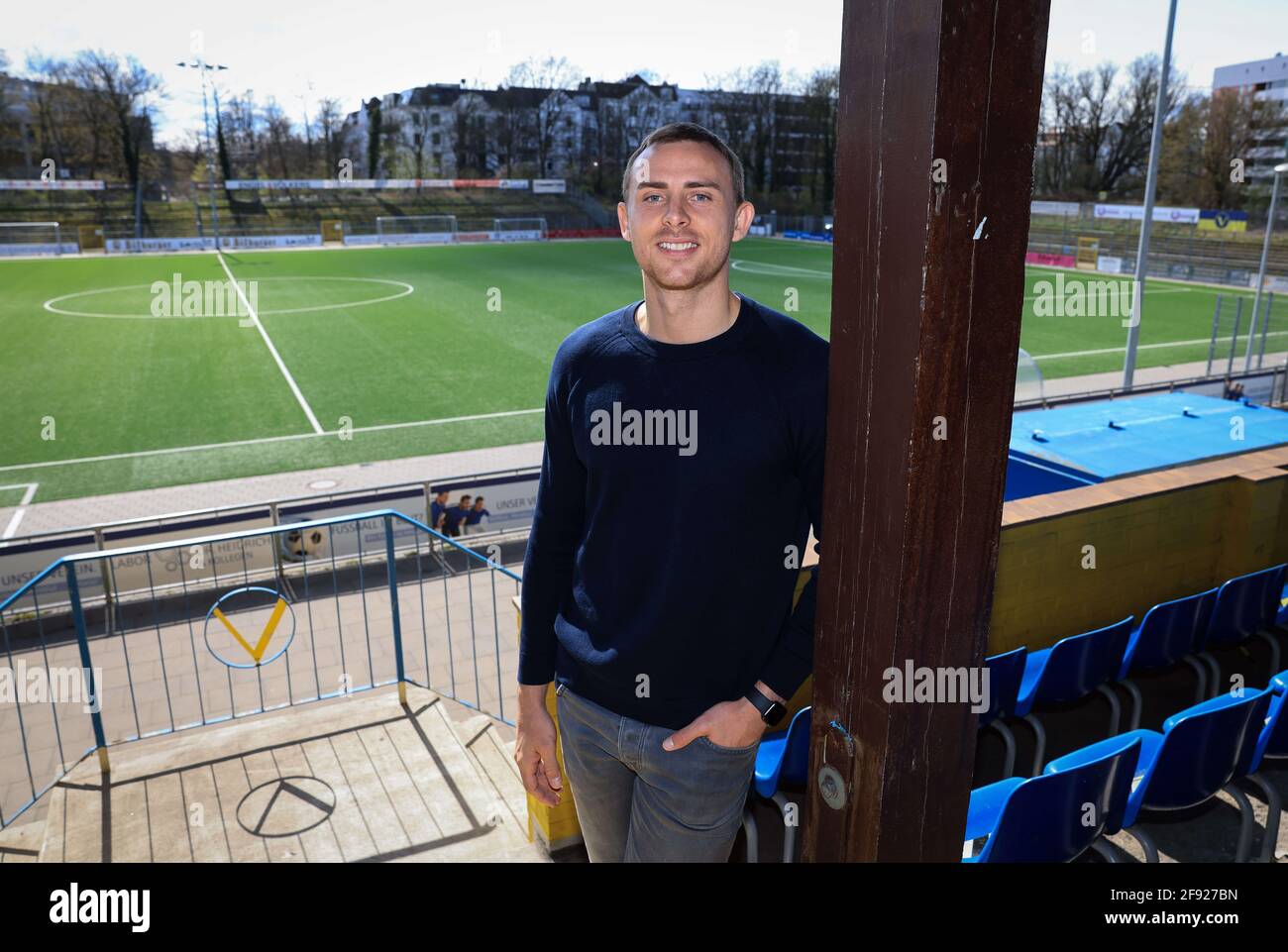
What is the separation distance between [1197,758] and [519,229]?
7206 centimetres

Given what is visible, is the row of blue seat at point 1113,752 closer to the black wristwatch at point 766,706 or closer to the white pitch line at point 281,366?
the black wristwatch at point 766,706

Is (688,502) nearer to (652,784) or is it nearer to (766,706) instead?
(766,706)

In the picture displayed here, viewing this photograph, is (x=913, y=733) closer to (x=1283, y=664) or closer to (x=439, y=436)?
(x=1283, y=664)

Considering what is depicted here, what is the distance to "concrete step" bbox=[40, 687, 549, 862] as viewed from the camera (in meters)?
5.22

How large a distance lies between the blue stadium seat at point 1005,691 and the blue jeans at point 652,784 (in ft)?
10.7

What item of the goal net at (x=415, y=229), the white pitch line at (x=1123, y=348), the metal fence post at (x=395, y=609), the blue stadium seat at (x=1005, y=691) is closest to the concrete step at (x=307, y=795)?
the metal fence post at (x=395, y=609)

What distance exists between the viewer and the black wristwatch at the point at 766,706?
84.2 inches

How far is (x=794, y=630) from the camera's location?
2.12 meters

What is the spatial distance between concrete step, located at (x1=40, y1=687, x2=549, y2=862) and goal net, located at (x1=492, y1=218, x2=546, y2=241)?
62365 mm

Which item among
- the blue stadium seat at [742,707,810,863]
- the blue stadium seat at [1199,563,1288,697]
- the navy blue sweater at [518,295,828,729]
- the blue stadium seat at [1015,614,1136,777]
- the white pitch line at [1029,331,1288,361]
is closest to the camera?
the navy blue sweater at [518,295,828,729]

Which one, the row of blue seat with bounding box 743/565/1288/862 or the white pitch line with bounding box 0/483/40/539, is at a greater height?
the row of blue seat with bounding box 743/565/1288/862

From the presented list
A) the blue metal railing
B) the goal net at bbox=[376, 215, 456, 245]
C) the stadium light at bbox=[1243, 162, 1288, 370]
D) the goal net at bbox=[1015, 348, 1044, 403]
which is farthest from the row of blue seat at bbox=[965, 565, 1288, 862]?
the goal net at bbox=[376, 215, 456, 245]

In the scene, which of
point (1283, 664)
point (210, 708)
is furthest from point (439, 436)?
point (1283, 664)

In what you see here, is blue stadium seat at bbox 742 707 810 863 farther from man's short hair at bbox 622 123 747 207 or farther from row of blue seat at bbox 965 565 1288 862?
man's short hair at bbox 622 123 747 207
